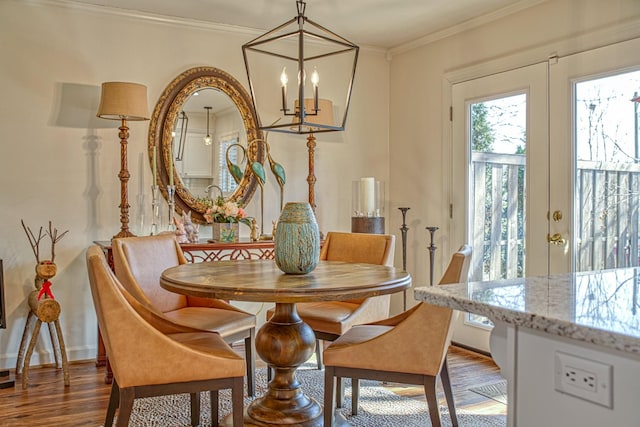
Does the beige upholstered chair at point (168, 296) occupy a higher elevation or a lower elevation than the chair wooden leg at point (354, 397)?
higher

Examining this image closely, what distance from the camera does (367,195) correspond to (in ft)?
14.2

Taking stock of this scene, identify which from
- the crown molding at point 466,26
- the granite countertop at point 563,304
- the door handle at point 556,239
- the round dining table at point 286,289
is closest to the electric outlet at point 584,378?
the granite countertop at point 563,304

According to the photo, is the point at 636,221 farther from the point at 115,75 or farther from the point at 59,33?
the point at 59,33

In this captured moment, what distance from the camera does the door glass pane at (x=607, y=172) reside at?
10.1 feet

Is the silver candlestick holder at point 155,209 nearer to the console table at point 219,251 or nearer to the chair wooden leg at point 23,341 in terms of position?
the console table at point 219,251

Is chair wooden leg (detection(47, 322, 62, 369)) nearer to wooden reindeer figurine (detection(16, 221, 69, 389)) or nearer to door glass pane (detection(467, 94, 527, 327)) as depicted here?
wooden reindeer figurine (detection(16, 221, 69, 389))

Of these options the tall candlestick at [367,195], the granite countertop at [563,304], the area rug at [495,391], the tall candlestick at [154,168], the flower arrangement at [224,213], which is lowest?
the area rug at [495,391]

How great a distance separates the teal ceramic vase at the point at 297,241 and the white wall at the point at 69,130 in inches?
75.9

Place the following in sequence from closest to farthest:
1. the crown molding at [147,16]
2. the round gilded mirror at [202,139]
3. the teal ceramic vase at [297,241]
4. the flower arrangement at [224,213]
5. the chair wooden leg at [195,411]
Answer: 1. the teal ceramic vase at [297,241]
2. the chair wooden leg at [195,411]
3. the crown molding at [147,16]
4. the flower arrangement at [224,213]
5. the round gilded mirror at [202,139]

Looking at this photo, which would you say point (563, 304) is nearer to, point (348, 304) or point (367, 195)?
point (348, 304)

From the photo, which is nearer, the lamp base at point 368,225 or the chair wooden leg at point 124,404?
the chair wooden leg at point 124,404

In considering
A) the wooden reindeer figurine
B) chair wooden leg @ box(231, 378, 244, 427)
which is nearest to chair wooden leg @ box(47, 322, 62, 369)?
the wooden reindeer figurine

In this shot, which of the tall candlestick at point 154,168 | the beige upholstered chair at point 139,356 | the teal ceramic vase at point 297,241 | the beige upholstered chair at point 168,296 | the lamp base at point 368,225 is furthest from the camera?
the lamp base at point 368,225

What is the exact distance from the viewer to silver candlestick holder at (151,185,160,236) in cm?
392
